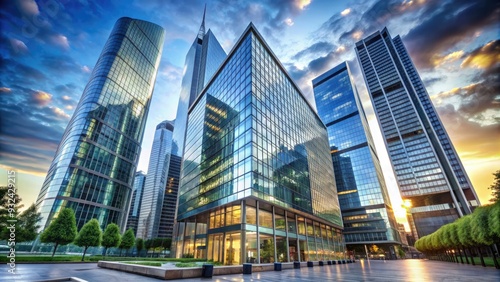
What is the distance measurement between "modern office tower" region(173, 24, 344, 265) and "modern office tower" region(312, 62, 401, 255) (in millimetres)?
45918

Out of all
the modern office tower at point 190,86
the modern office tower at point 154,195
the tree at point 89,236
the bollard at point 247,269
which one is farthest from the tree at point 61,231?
the modern office tower at point 154,195

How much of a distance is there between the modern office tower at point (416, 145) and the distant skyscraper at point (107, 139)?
5494 inches

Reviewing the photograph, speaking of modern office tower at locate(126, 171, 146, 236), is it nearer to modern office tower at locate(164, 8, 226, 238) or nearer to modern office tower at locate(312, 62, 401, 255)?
modern office tower at locate(164, 8, 226, 238)

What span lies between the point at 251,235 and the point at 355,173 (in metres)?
88.8

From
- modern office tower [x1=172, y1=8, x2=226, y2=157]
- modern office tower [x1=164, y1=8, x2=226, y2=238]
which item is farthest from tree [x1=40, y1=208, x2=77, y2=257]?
modern office tower [x1=172, y1=8, x2=226, y2=157]

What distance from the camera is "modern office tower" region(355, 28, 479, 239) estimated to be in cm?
10519

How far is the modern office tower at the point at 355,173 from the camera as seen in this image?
91.0 metres

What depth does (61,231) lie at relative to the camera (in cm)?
3219

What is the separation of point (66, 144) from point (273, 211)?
71206 mm

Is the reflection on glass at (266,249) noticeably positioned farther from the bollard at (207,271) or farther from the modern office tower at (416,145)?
the modern office tower at (416,145)

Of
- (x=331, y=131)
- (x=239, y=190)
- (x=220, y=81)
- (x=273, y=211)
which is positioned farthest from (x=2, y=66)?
(x=331, y=131)

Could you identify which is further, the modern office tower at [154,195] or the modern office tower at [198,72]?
the modern office tower at [154,195]

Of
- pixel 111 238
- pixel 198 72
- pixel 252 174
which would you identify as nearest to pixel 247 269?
pixel 252 174

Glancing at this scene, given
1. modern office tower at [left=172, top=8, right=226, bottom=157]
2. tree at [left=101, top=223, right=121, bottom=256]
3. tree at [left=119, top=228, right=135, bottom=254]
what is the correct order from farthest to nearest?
1. modern office tower at [left=172, top=8, right=226, bottom=157]
2. tree at [left=119, top=228, right=135, bottom=254]
3. tree at [left=101, top=223, right=121, bottom=256]
